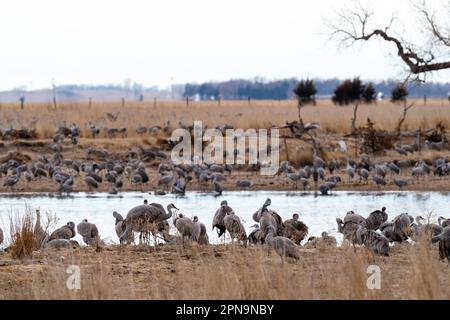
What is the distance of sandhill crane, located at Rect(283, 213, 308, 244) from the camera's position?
14.4 m

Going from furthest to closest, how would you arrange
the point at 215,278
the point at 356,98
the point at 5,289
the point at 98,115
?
1. the point at 356,98
2. the point at 98,115
3. the point at 5,289
4. the point at 215,278

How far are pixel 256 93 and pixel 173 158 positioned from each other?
5072 inches

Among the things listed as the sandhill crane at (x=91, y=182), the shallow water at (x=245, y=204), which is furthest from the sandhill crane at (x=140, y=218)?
the sandhill crane at (x=91, y=182)

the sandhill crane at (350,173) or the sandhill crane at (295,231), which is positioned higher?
the sandhill crane at (295,231)

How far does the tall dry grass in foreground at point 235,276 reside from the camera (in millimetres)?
8422

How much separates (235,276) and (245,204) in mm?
13490

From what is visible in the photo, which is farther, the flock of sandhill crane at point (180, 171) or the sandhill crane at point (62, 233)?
the flock of sandhill crane at point (180, 171)

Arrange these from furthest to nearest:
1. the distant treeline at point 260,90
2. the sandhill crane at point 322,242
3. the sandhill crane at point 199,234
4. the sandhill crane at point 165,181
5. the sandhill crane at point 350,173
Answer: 1. the distant treeline at point 260,90
2. the sandhill crane at point 350,173
3. the sandhill crane at point 165,181
4. the sandhill crane at point 199,234
5. the sandhill crane at point 322,242

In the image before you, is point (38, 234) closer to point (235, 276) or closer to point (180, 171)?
point (235, 276)

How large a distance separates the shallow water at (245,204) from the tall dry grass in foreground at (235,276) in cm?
418

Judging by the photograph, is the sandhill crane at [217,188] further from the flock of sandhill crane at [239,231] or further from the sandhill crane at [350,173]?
the flock of sandhill crane at [239,231]
